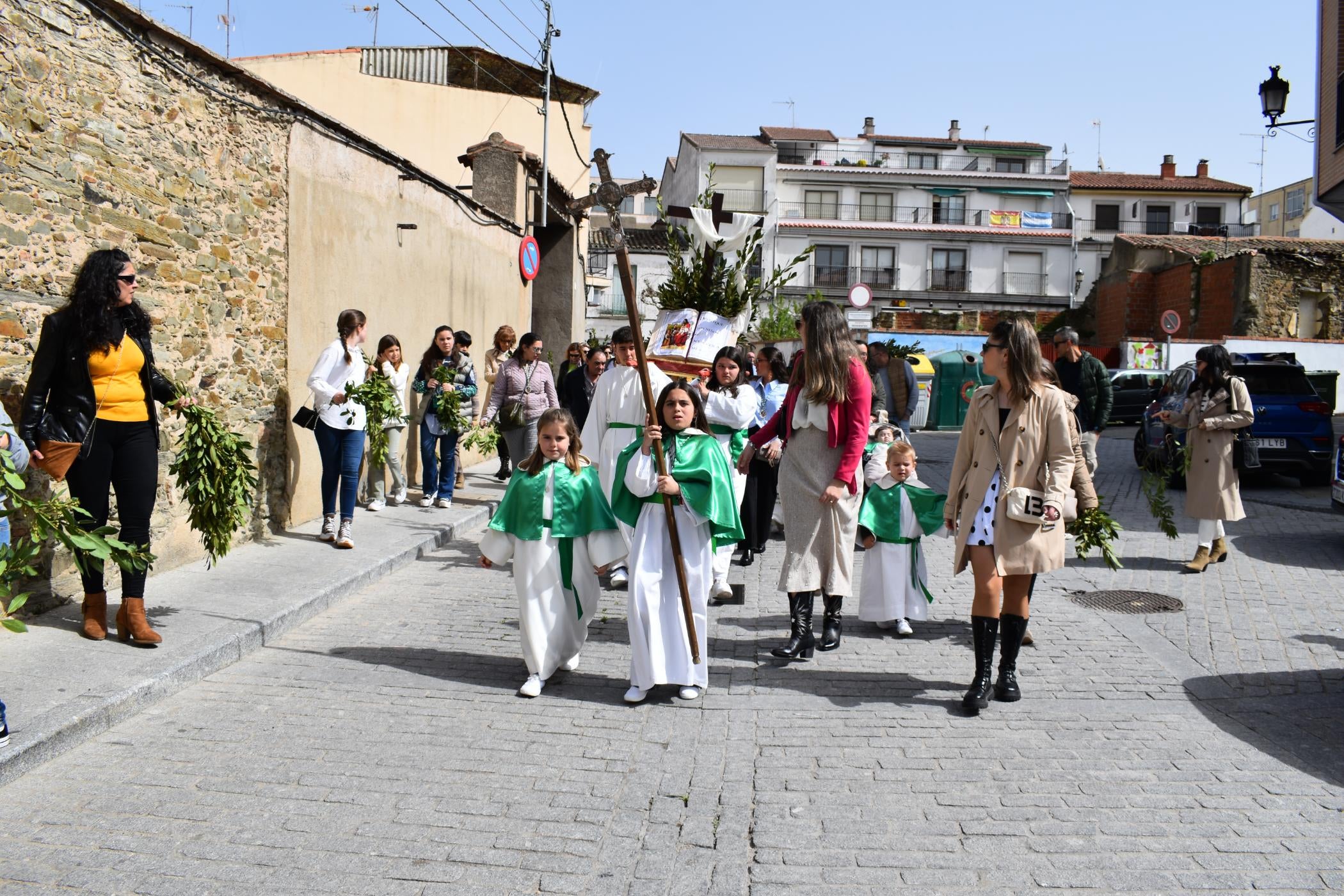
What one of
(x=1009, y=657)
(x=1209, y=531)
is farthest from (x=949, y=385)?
(x=1009, y=657)

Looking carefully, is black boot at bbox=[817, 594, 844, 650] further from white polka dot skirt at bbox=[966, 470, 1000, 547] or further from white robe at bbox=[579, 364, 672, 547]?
white robe at bbox=[579, 364, 672, 547]

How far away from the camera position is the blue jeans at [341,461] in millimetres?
9328

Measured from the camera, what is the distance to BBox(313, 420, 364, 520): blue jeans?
933 cm

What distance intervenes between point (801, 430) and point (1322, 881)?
344cm

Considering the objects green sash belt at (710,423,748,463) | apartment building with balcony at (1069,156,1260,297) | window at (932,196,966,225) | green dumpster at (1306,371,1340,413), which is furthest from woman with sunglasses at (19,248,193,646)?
apartment building with balcony at (1069,156,1260,297)

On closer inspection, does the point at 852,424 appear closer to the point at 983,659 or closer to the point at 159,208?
the point at 983,659

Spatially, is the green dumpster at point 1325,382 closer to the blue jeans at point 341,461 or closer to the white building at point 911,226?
the blue jeans at point 341,461

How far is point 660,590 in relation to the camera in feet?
18.7

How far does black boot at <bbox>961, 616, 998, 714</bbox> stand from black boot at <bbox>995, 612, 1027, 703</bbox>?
0.09 metres

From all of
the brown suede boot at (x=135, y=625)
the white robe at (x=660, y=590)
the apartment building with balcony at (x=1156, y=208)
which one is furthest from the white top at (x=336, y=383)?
the apartment building with balcony at (x=1156, y=208)

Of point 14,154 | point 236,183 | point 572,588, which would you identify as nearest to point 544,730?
point 572,588

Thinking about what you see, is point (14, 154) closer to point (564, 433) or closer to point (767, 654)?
point (564, 433)

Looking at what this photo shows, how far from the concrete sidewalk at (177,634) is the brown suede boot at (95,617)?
6cm

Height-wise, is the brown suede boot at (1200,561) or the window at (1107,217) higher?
the window at (1107,217)
